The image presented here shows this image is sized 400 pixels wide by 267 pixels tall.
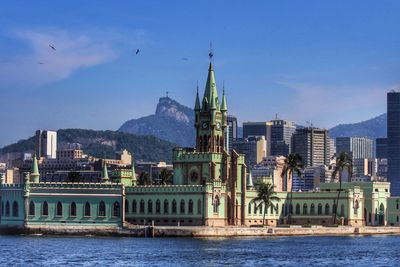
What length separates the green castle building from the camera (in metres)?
147

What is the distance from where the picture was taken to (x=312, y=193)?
18062 centimetres

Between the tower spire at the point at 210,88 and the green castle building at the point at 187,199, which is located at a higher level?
the tower spire at the point at 210,88

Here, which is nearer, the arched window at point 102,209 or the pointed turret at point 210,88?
the arched window at point 102,209

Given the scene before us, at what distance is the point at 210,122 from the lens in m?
164

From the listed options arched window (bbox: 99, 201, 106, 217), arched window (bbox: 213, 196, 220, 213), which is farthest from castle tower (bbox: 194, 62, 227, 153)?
arched window (bbox: 99, 201, 106, 217)

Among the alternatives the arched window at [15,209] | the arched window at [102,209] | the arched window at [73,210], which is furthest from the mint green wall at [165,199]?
the arched window at [15,209]

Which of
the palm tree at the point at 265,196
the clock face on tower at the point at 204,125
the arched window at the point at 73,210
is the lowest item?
the arched window at the point at 73,210

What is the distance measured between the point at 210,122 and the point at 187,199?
16072 millimetres

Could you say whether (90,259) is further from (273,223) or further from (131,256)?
(273,223)

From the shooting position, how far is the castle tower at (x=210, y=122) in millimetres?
163625

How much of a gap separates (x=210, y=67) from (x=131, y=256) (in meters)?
63.2

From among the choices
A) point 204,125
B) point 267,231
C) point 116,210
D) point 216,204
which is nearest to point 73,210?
point 116,210

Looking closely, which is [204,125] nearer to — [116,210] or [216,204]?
[216,204]

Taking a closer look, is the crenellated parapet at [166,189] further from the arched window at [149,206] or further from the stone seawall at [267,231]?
the stone seawall at [267,231]
